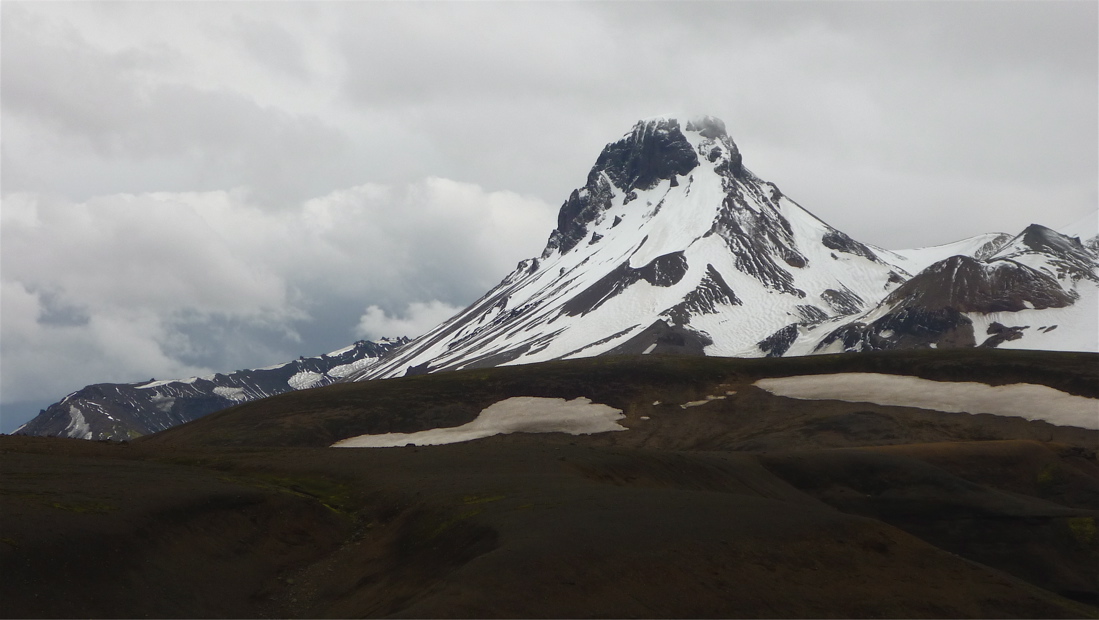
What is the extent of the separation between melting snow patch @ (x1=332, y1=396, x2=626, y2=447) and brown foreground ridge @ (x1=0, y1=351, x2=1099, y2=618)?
30463mm

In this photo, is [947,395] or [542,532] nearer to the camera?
[542,532]

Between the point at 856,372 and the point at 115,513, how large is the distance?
85893 mm

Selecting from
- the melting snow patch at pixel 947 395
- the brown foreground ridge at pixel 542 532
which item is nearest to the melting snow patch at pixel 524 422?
the melting snow patch at pixel 947 395

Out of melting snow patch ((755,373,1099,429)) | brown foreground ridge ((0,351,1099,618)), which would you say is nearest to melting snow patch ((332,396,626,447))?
melting snow patch ((755,373,1099,429))

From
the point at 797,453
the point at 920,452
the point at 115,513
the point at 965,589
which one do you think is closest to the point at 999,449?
the point at 920,452

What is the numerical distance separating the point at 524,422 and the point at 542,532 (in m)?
60.4

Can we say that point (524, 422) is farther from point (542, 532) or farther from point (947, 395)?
point (542, 532)

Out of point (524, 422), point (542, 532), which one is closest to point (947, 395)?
point (524, 422)

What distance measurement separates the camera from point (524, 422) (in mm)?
93438

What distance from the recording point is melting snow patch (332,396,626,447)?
286 ft

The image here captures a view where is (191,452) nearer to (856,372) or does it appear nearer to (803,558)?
(803,558)

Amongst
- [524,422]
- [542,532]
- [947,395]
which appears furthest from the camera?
[947,395]

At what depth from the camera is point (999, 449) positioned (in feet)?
220

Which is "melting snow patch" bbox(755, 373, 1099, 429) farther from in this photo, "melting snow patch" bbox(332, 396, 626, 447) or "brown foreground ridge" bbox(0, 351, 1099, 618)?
"melting snow patch" bbox(332, 396, 626, 447)
